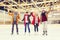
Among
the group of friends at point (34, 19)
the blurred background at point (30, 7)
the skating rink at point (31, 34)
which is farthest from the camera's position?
the blurred background at point (30, 7)

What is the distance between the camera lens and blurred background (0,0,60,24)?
3.40 meters

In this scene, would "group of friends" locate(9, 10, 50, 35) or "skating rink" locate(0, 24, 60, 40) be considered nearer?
"skating rink" locate(0, 24, 60, 40)

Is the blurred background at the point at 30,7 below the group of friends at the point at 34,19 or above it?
above

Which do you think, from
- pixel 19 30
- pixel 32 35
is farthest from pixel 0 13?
pixel 32 35

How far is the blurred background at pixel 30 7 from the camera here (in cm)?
340

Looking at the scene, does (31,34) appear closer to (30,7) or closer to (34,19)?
(34,19)

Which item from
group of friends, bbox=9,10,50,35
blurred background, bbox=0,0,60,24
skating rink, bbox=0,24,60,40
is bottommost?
skating rink, bbox=0,24,60,40

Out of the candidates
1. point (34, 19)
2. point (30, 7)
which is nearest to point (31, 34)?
point (34, 19)

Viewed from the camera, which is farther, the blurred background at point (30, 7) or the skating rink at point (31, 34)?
the blurred background at point (30, 7)

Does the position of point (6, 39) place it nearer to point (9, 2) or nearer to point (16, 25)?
point (16, 25)

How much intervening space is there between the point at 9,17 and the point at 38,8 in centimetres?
49

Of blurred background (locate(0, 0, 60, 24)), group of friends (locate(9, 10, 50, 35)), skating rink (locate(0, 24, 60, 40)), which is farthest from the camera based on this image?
blurred background (locate(0, 0, 60, 24))

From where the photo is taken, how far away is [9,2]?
346 cm

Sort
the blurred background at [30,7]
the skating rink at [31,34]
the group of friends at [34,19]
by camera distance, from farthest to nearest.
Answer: the blurred background at [30,7] → the group of friends at [34,19] → the skating rink at [31,34]
